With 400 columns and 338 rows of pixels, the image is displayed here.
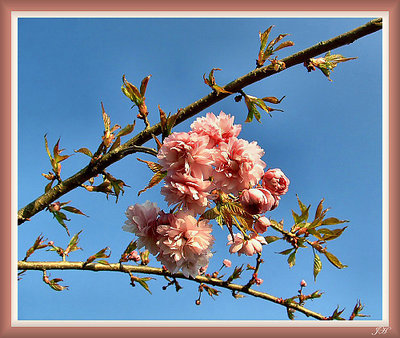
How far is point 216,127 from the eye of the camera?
1.24 metres

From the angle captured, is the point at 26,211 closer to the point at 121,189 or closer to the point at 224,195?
the point at 121,189

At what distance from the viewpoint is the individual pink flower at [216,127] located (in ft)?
4.04

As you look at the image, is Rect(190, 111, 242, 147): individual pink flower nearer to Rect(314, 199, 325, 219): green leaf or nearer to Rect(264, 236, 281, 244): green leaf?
Rect(314, 199, 325, 219): green leaf

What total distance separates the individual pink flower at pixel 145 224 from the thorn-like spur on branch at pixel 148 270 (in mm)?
927

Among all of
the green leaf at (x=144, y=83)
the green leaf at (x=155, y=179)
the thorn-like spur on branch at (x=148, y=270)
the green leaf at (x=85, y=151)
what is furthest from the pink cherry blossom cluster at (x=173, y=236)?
the thorn-like spur on branch at (x=148, y=270)

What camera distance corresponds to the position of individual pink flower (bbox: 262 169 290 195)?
1.33 meters

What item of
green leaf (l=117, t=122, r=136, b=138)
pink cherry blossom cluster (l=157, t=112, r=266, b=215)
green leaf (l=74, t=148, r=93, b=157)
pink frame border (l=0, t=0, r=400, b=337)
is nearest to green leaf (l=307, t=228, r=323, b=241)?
pink frame border (l=0, t=0, r=400, b=337)

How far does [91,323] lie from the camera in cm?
160

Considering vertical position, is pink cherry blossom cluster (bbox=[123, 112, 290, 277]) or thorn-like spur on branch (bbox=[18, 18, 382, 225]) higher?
thorn-like spur on branch (bbox=[18, 18, 382, 225])

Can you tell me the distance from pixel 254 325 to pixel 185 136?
109 centimetres

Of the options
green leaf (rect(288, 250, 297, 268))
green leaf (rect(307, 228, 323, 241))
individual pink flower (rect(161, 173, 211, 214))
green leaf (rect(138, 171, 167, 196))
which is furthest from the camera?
green leaf (rect(288, 250, 297, 268))

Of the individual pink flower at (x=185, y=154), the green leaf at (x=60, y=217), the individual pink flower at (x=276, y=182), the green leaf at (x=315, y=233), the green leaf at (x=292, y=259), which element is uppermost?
the green leaf at (x=60, y=217)
